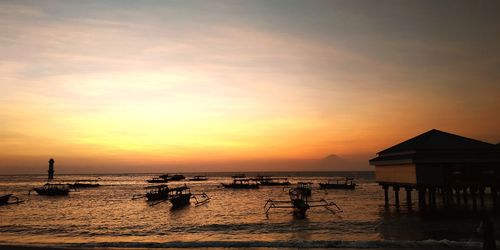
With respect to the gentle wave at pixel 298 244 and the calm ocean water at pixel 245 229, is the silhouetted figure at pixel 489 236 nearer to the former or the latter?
the gentle wave at pixel 298 244

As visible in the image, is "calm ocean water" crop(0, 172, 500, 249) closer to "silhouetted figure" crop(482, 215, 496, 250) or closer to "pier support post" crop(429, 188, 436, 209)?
"pier support post" crop(429, 188, 436, 209)

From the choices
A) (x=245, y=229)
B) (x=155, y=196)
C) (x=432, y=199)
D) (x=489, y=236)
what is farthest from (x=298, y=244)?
(x=155, y=196)

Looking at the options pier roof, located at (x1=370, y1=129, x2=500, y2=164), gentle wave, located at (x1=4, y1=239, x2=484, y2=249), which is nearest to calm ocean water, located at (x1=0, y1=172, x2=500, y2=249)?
gentle wave, located at (x1=4, y1=239, x2=484, y2=249)

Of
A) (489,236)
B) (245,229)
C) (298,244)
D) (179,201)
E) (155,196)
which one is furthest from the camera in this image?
(155,196)

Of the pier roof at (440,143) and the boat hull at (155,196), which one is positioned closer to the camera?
the pier roof at (440,143)

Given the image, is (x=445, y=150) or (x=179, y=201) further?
(x=179, y=201)

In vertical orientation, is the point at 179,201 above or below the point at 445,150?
below

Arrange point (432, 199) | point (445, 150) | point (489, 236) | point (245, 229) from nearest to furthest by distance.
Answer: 1. point (489, 236)
2. point (245, 229)
3. point (445, 150)
4. point (432, 199)

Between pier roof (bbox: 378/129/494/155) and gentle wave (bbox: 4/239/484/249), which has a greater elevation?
pier roof (bbox: 378/129/494/155)

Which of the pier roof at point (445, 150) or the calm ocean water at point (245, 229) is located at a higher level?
the pier roof at point (445, 150)

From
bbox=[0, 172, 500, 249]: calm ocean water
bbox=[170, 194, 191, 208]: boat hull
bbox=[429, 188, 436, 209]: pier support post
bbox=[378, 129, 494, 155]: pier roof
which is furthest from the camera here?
bbox=[170, 194, 191, 208]: boat hull

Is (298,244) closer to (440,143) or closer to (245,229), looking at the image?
(245,229)

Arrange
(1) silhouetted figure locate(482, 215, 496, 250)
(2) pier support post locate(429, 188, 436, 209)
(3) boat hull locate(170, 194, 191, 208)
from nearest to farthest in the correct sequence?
1. (1) silhouetted figure locate(482, 215, 496, 250)
2. (2) pier support post locate(429, 188, 436, 209)
3. (3) boat hull locate(170, 194, 191, 208)

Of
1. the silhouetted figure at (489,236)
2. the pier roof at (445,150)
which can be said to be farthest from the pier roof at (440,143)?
the silhouetted figure at (489,236)
